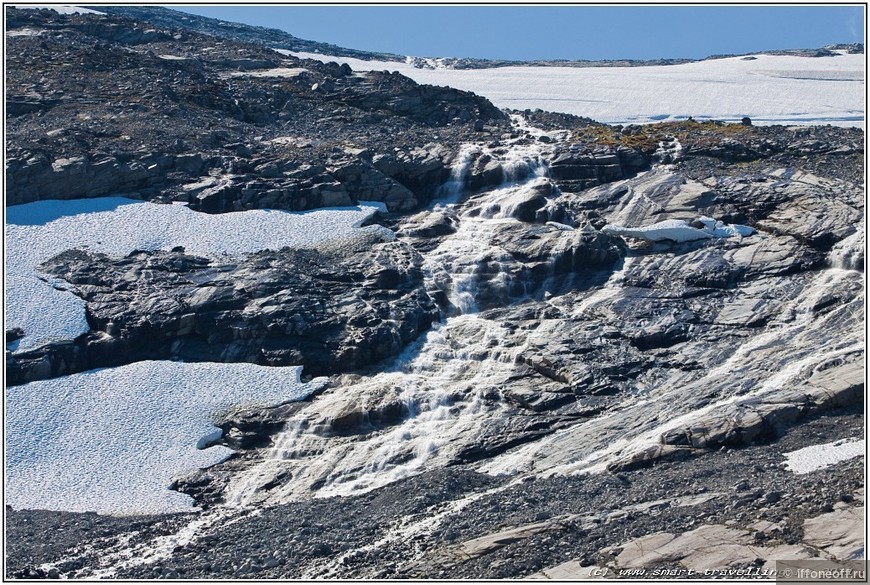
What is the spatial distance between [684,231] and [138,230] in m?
28.7

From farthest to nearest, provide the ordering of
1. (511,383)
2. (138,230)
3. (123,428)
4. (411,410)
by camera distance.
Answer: (138,230)
(511,383)
(411,410)
(123,428)

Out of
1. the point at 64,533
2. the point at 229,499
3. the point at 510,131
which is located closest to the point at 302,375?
the point at 229,499

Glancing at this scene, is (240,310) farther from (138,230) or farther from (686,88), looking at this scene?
(686,88)

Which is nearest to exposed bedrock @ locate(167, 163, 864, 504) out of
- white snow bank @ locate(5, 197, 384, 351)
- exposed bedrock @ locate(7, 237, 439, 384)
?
exposed bedrock @ locate(7, 237, 439, 384)

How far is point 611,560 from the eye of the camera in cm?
2466

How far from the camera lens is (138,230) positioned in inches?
2037

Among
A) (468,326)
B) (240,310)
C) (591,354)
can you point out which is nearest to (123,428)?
(240,310)

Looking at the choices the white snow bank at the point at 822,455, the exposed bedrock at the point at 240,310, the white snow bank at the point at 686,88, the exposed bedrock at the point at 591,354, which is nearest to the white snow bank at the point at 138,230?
the exposed bedrock at the point at 240,310

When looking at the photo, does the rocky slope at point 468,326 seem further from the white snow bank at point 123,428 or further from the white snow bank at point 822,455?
the white snow bank at point 123,428

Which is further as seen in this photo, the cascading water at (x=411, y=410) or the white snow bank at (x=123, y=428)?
the cascading water at (x=411, y=410)

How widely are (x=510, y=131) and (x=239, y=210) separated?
20600 mm

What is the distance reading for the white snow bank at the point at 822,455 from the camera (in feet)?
99.2

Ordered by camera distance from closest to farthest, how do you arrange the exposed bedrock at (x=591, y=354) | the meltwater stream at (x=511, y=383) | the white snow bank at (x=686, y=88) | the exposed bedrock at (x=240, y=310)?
the exposed bedrock at (x=591, y=354) → the meltwater stream at (x=511, y=383) → the exposed bedrock at (x=240, y=310) → the white snow bank at (x=686, y=88)

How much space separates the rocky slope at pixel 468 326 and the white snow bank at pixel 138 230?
1.21m
